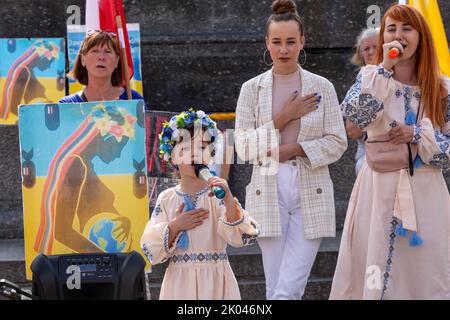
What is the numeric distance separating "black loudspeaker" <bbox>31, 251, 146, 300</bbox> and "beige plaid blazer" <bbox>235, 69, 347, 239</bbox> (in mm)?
1206

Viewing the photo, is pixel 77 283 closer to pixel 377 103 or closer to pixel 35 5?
pixel 377 103

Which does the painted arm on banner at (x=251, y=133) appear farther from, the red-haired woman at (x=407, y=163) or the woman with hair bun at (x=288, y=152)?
the red-haired woman at (x=407, y=163)

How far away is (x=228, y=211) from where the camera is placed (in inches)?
222

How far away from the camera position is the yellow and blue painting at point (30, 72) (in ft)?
28.5

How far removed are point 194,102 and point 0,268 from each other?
2.16m

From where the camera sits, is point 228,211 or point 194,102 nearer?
point 228,211

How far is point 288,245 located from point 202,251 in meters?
0.90

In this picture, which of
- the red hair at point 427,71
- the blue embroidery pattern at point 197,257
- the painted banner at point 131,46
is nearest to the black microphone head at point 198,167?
the blue embroidery pattern at point 197,257

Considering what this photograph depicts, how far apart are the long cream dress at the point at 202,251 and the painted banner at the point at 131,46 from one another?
265 centimetres

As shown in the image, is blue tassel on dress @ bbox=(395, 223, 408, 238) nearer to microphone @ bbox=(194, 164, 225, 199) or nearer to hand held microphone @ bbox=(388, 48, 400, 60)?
hand held microphone @ bbox=(388, 48, 400, 60)

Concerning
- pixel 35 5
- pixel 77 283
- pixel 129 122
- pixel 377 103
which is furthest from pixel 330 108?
pixel 35 5

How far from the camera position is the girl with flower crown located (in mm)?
5688

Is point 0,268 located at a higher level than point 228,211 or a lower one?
lower

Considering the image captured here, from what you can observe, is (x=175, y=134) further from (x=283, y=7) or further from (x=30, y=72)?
(x=30, y=72)
